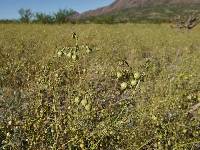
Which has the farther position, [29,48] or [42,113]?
[29,48]

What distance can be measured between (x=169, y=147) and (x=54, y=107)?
3.69ft

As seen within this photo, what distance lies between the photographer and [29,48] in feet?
38.9

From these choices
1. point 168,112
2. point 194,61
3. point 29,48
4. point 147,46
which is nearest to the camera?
point 168,112

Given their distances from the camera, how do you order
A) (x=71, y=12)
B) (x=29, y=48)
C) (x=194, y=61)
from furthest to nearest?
(x=71, y=12) < (x=29, y=48) < (x=194, y=61)

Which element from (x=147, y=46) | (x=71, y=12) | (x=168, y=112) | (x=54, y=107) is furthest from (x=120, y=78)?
(x=71, y=12)

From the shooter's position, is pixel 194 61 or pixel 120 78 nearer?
pixel 120 78

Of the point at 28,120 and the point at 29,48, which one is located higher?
the point at 28,120

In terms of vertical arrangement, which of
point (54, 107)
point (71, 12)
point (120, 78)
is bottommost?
point (71, 12)

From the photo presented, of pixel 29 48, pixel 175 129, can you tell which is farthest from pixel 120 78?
pixel 29 48

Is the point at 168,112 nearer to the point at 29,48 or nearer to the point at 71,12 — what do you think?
the point at 29,48

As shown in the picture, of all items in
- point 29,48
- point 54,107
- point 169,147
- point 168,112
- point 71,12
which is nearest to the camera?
point 54,107

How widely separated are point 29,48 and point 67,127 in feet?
29.7

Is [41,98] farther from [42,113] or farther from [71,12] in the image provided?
[71,12]

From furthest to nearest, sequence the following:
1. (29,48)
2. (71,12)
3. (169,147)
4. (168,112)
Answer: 1. (71,12)
2. (29,48)
3. (168,112)
4. (169,147)
